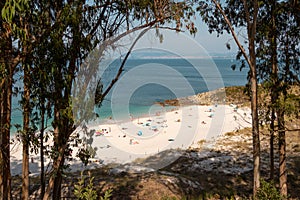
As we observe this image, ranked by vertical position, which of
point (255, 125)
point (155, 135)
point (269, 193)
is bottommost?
point (155, 135)

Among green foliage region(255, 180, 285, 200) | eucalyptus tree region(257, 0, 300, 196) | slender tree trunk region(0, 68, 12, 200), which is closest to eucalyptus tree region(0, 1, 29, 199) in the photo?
slender tree trunk region(0, 68, 12, 200)

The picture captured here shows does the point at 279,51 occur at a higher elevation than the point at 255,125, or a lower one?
higher

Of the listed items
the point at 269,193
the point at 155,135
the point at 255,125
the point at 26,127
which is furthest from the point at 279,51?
the point at 155,135

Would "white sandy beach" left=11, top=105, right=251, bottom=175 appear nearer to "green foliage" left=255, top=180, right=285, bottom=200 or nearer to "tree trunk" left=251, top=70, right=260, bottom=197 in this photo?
"tree trunk" left=251, top=70, right=260, bottom=197

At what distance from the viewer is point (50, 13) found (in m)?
4.09

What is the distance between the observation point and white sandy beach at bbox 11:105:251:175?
40.7ft

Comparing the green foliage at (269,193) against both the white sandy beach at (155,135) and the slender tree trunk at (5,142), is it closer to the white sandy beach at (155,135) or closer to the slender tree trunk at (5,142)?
the slender tree trunk at (5,142)

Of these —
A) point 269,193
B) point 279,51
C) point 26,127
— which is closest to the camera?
point 269,193

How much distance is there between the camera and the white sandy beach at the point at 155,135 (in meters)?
12.4

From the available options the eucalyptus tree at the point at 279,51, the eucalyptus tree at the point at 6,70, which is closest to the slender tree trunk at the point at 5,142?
the eucalyptus tree at the point at 6,70

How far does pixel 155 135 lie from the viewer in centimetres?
1648

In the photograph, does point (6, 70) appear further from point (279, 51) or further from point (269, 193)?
point (279, 51)

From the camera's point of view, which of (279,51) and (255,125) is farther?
(279,51)

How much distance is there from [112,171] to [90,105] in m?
4.88
